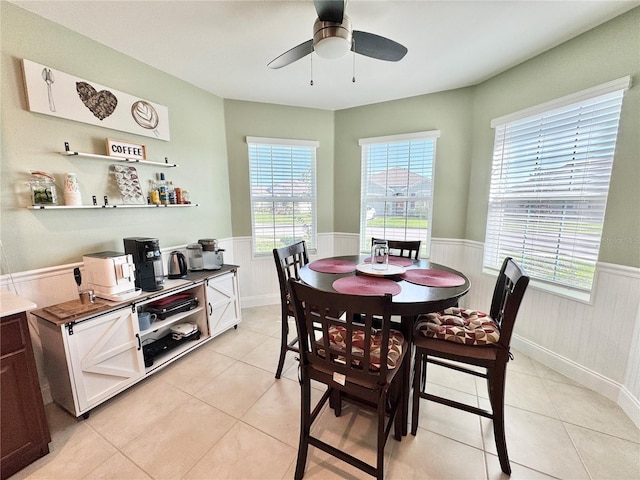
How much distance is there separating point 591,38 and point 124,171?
12.2 feet

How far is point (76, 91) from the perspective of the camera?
186cm

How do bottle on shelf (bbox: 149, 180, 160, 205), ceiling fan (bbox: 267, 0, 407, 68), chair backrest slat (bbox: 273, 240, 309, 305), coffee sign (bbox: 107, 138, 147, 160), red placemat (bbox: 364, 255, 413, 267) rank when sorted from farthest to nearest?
1. bottle on shelf (bbox: 149, 180, 160, 205)
2. red placemat (bbox: 364, 255, 413, 267)
3. coffee sign (bbox: 107, 138, 147, 160)
4. chair backrest slat (bbox: 273, 240, 309, 305)
5. ceiling fan (bbox: 267, 0, 407, 68)

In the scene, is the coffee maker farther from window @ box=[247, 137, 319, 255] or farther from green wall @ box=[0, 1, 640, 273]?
window @ box=[247, 137, 319, 255]

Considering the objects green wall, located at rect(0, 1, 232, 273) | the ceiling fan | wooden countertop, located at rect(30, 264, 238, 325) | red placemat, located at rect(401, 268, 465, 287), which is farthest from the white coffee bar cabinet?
the ceiling fan

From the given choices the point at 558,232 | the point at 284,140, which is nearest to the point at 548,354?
the point at 558,232

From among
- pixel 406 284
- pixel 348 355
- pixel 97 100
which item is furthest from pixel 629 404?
pixel 97 100

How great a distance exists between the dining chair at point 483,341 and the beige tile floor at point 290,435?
206mm

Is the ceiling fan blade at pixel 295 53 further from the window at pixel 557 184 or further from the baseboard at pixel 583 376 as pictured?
the baseboard at pixel 583 376

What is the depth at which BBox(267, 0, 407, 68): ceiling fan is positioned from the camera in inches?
52.7

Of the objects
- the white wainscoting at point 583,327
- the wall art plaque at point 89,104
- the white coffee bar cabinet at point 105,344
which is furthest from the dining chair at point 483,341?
the wall art plaque at point 89,104

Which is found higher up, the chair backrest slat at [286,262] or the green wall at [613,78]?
the green wall at [613,78]

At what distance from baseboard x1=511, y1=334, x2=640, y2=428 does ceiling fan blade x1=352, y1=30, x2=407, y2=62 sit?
265 cm

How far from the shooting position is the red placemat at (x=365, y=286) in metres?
1.52

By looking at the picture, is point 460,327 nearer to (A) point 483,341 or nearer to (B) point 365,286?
(A) point 483,341
